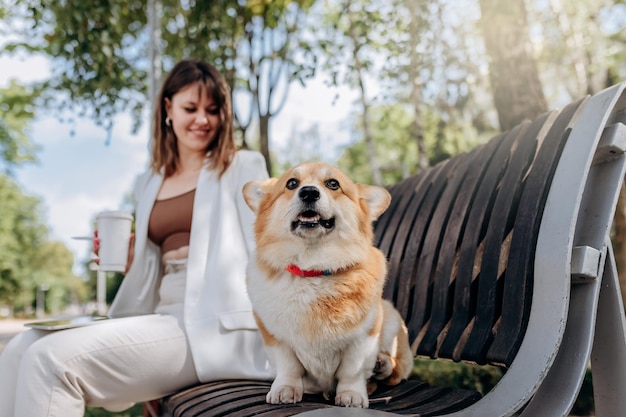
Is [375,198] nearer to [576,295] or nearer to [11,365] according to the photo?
[576,295]

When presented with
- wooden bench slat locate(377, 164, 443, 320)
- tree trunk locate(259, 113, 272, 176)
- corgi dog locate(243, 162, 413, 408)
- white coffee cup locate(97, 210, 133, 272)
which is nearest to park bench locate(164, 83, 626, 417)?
corgi dog locate(243, 162, 413, 408)

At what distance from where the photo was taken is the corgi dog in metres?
1.79

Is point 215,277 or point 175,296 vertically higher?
point 215,277

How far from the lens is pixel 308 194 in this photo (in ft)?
6.21

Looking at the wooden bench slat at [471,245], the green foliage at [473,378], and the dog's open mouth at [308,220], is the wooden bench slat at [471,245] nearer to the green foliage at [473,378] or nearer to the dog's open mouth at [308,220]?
the dog's open mouth at [308,220]

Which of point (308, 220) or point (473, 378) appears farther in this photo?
point (473, 378)

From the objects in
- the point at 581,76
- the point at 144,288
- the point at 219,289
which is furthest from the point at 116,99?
the point at 581,76

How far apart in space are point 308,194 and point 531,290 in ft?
2.63

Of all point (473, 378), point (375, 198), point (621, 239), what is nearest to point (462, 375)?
point (473, 378)

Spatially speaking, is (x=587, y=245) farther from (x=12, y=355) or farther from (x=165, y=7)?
(x=165, y=7)

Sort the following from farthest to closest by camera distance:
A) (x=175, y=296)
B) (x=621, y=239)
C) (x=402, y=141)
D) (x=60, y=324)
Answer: (x=402, y=141), (x=621, y=239), (x=175, y=296), (x=60, y=324)

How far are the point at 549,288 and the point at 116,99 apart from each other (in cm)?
633

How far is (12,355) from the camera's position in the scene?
7.16ft

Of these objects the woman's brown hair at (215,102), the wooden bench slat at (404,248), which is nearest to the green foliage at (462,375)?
the wooden bench slat at (404,248)
